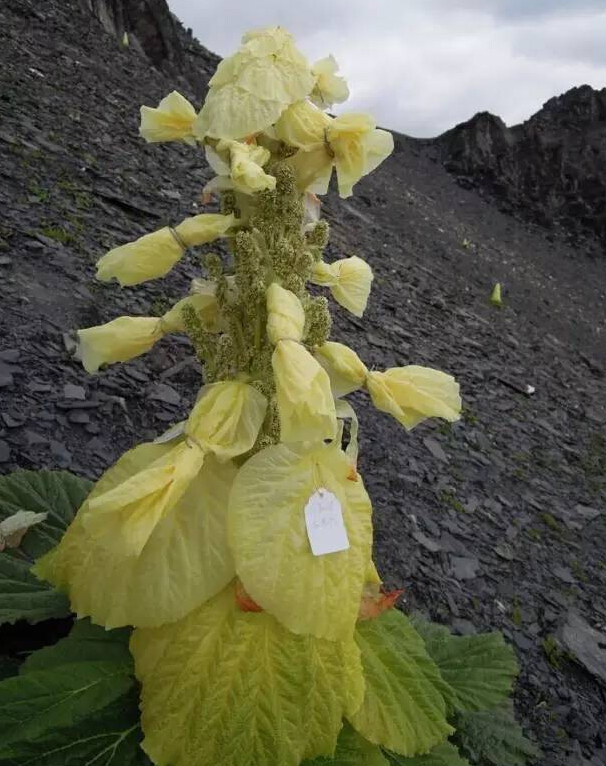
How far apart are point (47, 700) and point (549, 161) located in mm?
23573

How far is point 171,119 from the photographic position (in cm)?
175

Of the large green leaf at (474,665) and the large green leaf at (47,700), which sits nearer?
the large green leaf at (47,700)

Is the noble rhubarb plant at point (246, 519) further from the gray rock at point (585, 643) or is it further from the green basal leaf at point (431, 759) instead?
the gray rock at point (585, 643)

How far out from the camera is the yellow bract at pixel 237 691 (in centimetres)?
155

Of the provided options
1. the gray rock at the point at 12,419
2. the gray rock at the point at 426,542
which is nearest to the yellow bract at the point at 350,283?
the gray rock at the point at 12,419

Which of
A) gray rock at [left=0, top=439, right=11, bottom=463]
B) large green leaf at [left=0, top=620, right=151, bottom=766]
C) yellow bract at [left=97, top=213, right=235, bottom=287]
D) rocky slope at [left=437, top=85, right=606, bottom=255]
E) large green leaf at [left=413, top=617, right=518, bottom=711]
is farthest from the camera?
rocky slope at [left=437, top=85, right=606, bottom=255]

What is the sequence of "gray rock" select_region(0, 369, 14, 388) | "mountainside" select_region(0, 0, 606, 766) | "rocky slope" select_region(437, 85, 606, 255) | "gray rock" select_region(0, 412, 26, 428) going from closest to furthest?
"gray rock" select_region(0, 412, 26, 428), "gray rock" select_region(0, 369, 14, 388), "mountainside" select_region(0, 0, 606, 766), "rocky slope" select_region(437, 85, 606, 255)

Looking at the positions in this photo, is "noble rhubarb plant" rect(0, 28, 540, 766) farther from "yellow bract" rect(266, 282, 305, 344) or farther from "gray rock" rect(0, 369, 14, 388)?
"gray rock" rect(0, 369, 14, 388)

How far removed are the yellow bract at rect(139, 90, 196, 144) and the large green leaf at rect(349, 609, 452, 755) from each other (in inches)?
51.0

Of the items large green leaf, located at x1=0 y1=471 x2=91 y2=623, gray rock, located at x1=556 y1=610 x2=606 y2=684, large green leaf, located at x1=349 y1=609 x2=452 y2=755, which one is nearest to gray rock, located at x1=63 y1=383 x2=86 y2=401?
large green leaf, located at x1=0 y1=471 x2=91 y2=623

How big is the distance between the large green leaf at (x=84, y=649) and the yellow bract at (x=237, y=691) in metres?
0.16

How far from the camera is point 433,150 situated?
24.1m

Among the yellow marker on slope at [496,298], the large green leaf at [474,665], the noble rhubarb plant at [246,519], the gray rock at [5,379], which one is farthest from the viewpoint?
the yellow marker on slope at [496,298]

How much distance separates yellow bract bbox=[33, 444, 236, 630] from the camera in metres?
1.53
